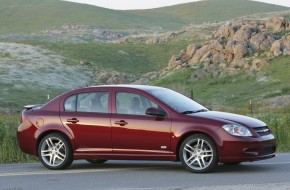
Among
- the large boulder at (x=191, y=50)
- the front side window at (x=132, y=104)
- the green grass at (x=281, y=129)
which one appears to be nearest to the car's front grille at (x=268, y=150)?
the front side window at (x=132, y=104)

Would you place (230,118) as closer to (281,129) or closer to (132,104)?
(132,104)

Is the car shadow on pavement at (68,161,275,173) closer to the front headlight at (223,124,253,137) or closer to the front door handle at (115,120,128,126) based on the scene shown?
the front headlight at (223,124,253,137)

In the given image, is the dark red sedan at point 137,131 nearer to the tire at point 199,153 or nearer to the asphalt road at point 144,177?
the tire at point 199,153

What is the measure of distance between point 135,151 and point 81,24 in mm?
158082

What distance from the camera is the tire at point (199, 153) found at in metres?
13.2

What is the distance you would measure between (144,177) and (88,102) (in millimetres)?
2016

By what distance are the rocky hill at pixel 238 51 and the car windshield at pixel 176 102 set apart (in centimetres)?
5376

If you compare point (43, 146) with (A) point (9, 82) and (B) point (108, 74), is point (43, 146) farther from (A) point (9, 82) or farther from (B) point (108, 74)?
(B) point (108, 74)

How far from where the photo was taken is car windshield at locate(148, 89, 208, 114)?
45.3 ft

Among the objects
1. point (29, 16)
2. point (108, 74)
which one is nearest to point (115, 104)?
point (108, 74)

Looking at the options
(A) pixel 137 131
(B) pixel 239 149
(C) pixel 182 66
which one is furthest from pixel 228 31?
(B) pixel 239 149

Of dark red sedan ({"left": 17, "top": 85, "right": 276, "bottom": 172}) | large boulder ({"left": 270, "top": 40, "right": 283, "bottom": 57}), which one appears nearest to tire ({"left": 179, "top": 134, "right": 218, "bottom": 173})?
dark red sedan ({"left": 17, "top": 85, "right": 276, "bottom": 172})

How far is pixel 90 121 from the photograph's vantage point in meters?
14.1

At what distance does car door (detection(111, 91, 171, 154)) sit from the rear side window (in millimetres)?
210
